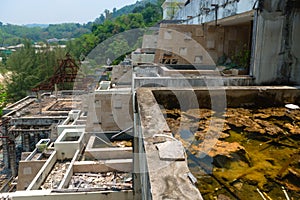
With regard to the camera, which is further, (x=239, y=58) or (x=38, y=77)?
(x=38, y=77)

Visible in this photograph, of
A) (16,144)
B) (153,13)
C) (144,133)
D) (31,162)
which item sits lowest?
(16,144)

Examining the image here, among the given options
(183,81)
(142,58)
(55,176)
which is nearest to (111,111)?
(142,58)

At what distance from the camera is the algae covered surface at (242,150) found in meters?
1.91

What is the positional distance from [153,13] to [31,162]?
39960mm

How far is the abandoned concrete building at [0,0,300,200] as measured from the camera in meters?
1.93

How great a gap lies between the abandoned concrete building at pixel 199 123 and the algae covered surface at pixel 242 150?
1 cm

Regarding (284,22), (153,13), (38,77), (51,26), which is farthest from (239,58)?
(51,26)

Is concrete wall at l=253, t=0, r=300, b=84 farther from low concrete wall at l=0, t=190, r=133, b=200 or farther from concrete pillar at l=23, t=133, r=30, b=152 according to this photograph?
concrete pillar at l=23, t=133, r=30, b=152

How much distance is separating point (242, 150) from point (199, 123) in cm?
77

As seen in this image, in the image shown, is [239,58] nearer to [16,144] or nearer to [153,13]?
[16,144]

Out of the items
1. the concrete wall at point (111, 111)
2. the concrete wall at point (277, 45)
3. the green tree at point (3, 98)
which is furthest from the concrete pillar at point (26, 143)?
the green tree at point (3, 98)

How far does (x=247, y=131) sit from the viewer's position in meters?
3.00

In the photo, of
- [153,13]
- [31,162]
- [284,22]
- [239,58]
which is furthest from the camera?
[153,13]

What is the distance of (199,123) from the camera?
3229mm
